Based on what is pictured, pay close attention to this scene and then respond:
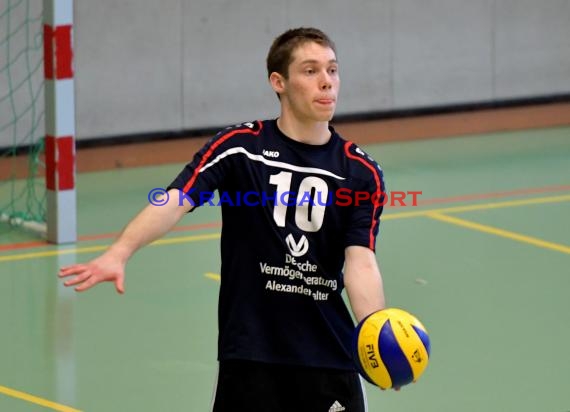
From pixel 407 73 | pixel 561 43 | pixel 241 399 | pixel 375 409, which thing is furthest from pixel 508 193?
pixel 241 399

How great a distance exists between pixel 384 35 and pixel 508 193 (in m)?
3.10

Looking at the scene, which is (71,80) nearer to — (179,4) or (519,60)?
(179,4)

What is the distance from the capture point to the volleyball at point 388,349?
15.5 feet

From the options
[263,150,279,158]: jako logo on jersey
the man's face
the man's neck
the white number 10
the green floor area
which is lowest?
the green floor area

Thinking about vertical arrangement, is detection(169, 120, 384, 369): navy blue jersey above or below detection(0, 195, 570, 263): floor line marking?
above

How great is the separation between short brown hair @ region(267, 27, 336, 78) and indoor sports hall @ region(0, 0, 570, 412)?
268 centimetres

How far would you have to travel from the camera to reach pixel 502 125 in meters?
15.5

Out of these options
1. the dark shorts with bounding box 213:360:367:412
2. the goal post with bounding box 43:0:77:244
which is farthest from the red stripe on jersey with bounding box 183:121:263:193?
the goal post with bounding box 43:0:77:244

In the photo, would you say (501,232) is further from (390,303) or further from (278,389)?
(278,389)

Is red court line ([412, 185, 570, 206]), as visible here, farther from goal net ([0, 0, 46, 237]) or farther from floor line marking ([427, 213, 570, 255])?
goal net ([0, 0, 46, 237])

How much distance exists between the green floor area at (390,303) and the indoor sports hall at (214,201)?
2 centimetres

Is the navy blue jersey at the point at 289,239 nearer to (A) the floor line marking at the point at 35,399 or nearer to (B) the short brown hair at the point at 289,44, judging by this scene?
(B) the short brown hair at the point at 289,44

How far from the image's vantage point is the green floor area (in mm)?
7441

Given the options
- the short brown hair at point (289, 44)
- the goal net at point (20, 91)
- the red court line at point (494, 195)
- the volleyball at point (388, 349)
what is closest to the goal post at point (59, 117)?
the goal net at point (20, 91)
